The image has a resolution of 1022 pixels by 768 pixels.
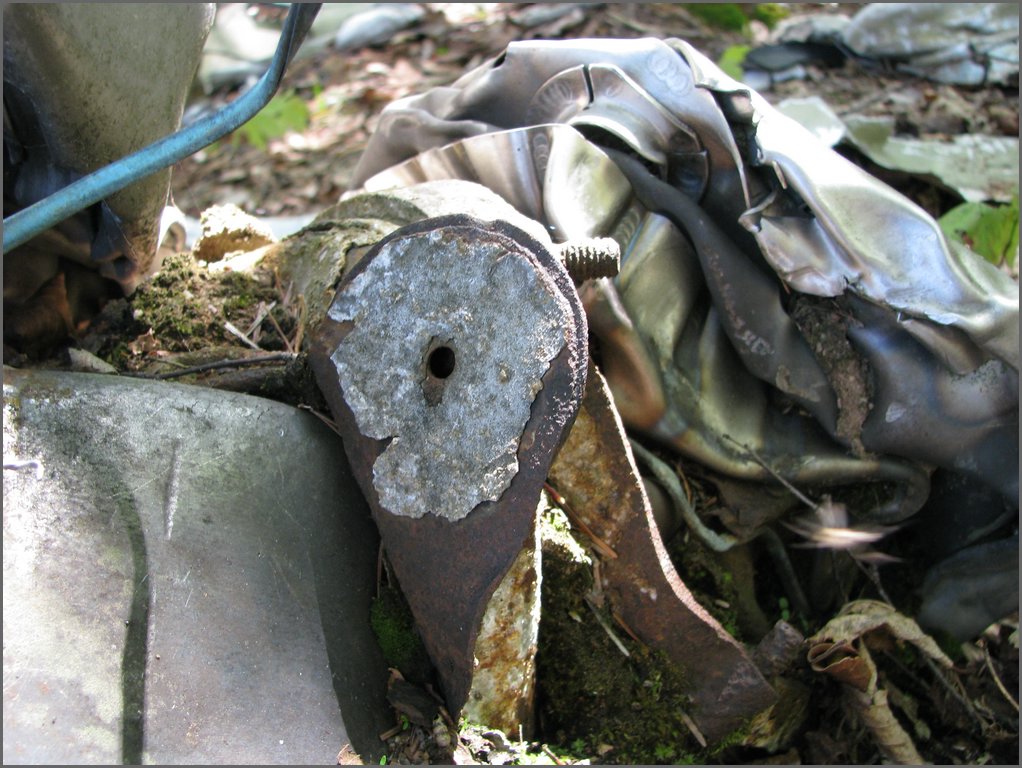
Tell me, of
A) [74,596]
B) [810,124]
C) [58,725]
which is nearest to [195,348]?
[74,596]

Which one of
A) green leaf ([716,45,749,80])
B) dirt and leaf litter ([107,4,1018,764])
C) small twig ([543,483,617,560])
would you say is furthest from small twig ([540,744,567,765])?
green leaf ([716,45,749,80])

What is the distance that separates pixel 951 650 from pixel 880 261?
3.45 ft

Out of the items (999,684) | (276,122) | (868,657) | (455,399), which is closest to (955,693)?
(999,684)

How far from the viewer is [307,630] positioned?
1.68 meters

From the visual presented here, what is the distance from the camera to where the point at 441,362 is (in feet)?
5.67

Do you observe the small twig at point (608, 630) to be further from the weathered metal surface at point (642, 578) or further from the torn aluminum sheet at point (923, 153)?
the torn aluminum sheet at point (923, 153)

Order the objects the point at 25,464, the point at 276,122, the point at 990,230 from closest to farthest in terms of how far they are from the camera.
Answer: the point at 25,464, the point at 990,230, the point at 276,122

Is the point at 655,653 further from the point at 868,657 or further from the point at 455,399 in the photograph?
the point at 455,399

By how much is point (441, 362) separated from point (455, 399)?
0.10 m

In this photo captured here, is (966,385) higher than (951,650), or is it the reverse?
(966,385)

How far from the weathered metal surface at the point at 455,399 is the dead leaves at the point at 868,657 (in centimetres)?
91

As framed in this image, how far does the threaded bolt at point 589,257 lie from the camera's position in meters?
1.78

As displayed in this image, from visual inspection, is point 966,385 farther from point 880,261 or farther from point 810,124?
point 810,124

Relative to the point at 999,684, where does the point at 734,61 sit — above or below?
above
